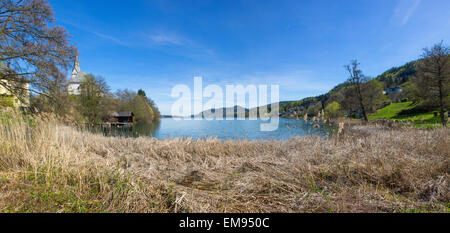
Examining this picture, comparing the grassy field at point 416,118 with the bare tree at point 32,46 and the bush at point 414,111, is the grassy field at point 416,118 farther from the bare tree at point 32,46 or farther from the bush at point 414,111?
the bare tree at point 32,46

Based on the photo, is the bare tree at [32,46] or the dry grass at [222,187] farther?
the bare tree at [32,46]

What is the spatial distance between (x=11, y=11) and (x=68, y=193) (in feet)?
48.9

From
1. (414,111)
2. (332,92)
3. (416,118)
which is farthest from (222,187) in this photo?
(332,92)

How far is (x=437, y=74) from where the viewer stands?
50.0ft

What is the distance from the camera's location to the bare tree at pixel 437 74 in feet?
48.4

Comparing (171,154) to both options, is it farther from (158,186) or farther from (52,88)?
(52,88)

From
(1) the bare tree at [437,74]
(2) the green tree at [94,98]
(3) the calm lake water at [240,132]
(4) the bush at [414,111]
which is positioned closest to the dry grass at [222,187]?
(3) the calm lake water at [240,132]

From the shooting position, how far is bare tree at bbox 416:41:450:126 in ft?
48.4

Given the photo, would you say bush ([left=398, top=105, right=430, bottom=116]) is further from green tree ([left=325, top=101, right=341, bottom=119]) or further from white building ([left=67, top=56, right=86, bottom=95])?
white building ([left=67, top=56, right=86, bottom=95])

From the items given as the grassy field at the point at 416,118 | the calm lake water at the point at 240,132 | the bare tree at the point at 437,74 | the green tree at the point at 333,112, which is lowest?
the calm lake water at the point at 240,132

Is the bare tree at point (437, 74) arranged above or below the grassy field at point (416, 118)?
above

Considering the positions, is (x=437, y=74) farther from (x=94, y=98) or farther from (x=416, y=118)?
(x=94, y=98)

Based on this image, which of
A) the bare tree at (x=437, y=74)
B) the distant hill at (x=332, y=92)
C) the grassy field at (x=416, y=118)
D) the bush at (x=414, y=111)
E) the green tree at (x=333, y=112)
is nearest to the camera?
the bare tree at (x=437, y=74)

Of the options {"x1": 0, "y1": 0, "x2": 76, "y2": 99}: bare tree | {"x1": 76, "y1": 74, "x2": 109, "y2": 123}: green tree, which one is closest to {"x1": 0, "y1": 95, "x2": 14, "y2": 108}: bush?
{"x1": 0, "y1": 0, "x2": 76, "y2": 99}: bare tree
